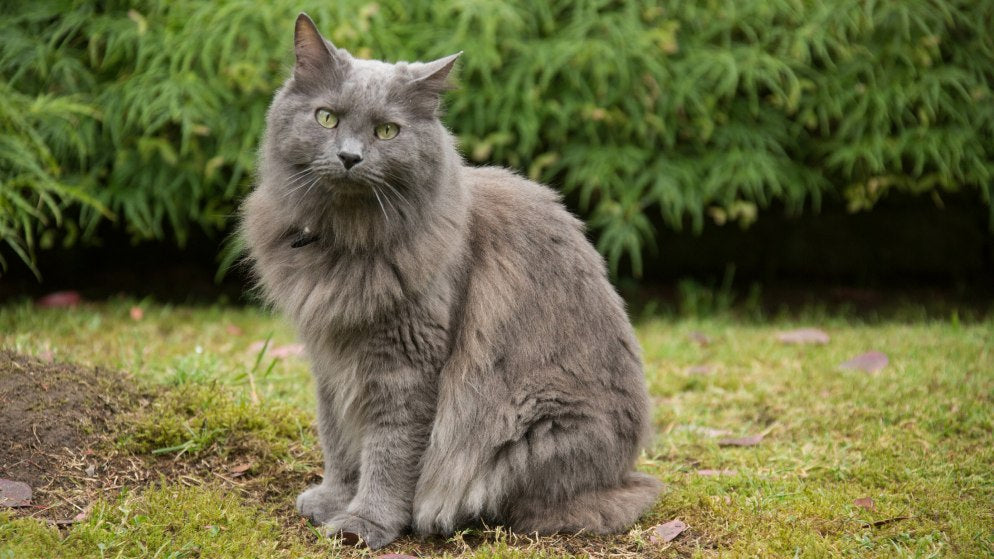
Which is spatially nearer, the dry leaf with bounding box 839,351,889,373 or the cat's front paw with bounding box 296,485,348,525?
the cat's front paw with bounding box 296,485,348,525

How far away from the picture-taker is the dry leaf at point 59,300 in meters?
5.17

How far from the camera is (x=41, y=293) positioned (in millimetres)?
5684

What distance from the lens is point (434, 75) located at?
2699mm

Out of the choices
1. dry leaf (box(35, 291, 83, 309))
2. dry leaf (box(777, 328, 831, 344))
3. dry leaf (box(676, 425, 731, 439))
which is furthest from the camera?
dry leaf (box(35, 291, 83, 309))

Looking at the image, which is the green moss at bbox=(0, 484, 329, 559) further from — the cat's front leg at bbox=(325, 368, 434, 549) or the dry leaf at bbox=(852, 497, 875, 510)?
the dry leaf at bbox=(852, 497, 875, 510)

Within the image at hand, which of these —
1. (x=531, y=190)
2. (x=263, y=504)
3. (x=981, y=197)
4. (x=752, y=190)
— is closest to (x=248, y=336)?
(x=263, y=504)

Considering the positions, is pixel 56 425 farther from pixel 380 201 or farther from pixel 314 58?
pixel 314 58

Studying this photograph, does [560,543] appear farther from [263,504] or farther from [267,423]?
[267,423]

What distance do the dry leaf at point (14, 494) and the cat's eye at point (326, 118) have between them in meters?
1.38

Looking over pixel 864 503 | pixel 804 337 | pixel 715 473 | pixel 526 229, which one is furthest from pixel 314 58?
pixel 804 337

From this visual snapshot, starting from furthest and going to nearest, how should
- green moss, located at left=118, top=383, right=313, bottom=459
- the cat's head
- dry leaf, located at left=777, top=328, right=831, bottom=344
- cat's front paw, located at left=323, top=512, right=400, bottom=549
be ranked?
dry leaf, located at left=777, top=328, right=831, bottom=344
green moss, located at left=118, top=383, right=313, bottom=459
cat's front paw, located at left=323, top=512, right=400, bottom=549
the cat's head

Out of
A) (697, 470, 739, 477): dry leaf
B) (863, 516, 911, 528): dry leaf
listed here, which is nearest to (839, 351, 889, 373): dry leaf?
(697, 470, 739, 477): dry leaf

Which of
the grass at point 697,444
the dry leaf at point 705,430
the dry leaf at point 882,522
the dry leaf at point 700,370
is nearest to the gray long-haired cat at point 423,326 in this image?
the grass at point 697,444

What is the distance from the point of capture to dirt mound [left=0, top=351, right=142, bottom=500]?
2830mm
